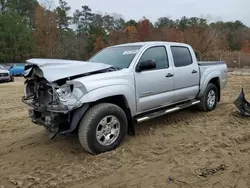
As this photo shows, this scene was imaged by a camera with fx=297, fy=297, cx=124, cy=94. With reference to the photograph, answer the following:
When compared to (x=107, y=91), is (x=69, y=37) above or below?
above

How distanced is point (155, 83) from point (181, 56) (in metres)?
1.37

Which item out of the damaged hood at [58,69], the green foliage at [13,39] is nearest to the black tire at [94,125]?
the damaged hood at [58,69]

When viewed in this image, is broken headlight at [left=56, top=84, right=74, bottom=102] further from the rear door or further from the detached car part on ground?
the detached car part on ground

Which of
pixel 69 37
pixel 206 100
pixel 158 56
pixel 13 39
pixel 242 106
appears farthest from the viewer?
pixel 69 37

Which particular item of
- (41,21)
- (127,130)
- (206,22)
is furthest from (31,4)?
(127,130)

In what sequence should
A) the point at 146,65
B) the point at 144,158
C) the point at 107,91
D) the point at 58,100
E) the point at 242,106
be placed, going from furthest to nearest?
the point at 242,106
the point at 146,65
the point at 107,91
the point at 144,158
the point at 58,100

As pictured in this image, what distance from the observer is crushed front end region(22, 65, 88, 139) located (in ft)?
14.8

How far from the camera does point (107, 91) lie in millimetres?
4809

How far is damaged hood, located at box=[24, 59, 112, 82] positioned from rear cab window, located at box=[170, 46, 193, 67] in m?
1.94

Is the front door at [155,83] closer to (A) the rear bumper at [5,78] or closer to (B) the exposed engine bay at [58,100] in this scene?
(B) the exposed engine bay at [58,100]

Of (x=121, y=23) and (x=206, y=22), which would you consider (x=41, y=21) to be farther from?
(x=206, y=22)

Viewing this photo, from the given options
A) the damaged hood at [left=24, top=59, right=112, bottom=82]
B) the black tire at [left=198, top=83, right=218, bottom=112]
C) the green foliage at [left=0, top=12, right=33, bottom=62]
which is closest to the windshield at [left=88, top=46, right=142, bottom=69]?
the damaged hood at [left=24, top=59, right=112, bottom=82]

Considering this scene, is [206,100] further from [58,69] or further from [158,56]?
[58,69]

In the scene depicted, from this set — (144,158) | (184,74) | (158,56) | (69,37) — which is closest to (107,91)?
(144,158)
